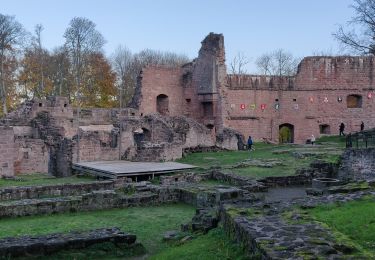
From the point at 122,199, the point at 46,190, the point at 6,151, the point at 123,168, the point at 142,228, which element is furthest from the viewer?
the point at 6,151

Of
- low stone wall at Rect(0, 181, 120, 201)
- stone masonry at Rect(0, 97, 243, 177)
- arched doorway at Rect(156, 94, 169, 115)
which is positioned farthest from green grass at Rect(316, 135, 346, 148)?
low stone wall at Rect(0, 181, 120, 201)

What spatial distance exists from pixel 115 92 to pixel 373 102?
20.3m

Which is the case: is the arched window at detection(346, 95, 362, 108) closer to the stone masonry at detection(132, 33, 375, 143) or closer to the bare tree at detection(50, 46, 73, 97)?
the stone masonry at detection(132, 33, 375, 143)

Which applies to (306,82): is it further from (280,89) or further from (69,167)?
(69,167)

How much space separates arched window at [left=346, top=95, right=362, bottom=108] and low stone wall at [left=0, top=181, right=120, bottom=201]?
23.4m

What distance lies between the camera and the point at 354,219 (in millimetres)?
7465

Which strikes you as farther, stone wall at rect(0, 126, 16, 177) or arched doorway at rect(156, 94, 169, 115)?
arched doorway at rect(156, 94, 169, 115)

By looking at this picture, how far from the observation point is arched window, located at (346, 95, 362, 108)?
33062 mm

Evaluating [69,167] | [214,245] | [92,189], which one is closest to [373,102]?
[69,167]

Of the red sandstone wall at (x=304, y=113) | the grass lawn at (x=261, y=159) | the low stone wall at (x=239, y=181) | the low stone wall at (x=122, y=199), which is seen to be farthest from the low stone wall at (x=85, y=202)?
the red sandstone wall at (x=304, y=113)

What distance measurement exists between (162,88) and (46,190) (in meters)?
16.5

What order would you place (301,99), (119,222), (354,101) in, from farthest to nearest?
(354,101) → (301,99) → (119,222)

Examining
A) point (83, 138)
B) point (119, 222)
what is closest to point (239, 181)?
point (119, 222)

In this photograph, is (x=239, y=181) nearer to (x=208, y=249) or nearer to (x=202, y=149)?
(x=208, y=249)
